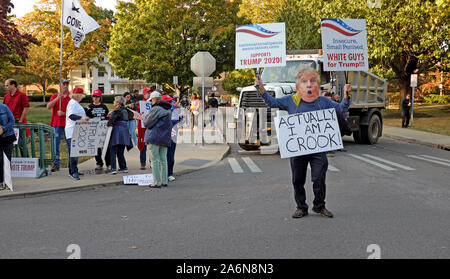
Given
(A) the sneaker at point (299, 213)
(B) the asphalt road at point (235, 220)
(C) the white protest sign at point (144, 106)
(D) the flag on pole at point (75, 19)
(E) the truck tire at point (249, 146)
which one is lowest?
(B) the asphalt road at point (235, 220)

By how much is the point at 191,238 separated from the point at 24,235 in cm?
206

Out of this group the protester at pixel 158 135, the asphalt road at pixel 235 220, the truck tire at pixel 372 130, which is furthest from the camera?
the truck tire at pixel 372 130

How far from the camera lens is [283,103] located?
653 cm

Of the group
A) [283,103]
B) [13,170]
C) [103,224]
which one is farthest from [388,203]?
[13,170]

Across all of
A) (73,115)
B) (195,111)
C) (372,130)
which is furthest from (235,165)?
(195,111)

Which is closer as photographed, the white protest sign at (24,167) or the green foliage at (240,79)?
the white protest sign at (24,167)

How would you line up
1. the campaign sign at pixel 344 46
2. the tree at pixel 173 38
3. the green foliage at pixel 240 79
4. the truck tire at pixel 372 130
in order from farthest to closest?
the green foliage at pixel 240 79, the tree at pixel 173 38, the truck tire at pixel 372 130, the campaign sign at pixel 344 46

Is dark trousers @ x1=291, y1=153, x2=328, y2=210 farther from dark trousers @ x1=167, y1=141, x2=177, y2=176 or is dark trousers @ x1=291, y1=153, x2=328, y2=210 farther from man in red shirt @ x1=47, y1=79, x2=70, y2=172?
man in red shirt @ x1=47, y1=79, x2=70, y2=172

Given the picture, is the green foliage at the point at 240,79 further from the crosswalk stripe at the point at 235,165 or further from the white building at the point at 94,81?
the crosswalk stripe at the point at 235,165

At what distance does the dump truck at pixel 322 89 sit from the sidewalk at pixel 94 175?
134 centimetres

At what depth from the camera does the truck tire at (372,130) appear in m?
17.9

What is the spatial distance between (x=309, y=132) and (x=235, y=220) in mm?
1578

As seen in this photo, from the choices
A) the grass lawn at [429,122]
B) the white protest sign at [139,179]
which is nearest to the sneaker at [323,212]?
the white protest sign at [139,179]
